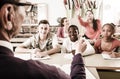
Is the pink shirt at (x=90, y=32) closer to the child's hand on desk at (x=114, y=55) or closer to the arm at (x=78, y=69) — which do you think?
the child's hand on desk at (x=114, y=55)

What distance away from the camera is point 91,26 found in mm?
3146

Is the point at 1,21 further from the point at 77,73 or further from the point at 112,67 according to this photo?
the point at 112,67

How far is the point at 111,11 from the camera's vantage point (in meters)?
3.34

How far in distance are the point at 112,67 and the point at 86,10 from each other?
153cm

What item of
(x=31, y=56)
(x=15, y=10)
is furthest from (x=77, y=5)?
(x=15, y=10)

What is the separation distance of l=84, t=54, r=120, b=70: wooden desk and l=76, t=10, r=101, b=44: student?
77 cm

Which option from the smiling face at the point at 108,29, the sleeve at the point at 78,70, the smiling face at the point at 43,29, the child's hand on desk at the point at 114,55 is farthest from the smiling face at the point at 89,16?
the sleeve at the point at 78,70

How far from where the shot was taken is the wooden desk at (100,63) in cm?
202

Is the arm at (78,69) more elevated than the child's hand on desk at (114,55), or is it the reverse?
the arm at (78,69)

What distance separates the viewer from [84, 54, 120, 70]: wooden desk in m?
2.02

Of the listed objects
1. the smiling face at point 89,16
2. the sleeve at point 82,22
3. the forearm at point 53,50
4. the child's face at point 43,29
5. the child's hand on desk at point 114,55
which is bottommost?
the child's hand on desk at point 114,55

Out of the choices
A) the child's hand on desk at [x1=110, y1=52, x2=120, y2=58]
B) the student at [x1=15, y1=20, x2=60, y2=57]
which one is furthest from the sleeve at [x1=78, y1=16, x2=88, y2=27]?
the child's hand on desk at [x1=110, y1=52, x2=120, y2=58]

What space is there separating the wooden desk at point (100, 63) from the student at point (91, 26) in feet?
2.54

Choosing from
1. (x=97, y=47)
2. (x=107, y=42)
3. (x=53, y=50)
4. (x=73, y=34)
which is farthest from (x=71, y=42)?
(x=107, y=42)
